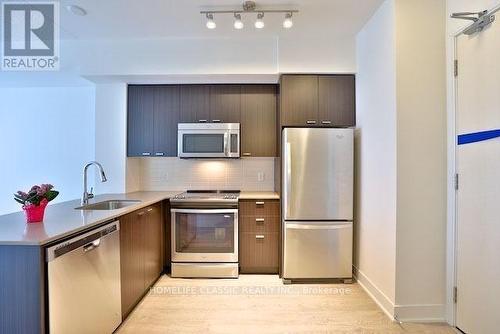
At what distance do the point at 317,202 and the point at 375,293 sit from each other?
3.32 ft

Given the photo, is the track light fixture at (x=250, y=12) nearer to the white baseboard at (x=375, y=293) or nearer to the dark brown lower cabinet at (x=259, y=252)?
the dark brown lower cabinet at (x=259, y=252)

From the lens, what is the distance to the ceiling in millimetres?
2424

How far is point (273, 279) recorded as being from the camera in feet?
9.98

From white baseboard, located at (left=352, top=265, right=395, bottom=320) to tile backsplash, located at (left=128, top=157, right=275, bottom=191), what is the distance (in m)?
1.51

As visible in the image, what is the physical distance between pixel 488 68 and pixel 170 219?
10.4 ft

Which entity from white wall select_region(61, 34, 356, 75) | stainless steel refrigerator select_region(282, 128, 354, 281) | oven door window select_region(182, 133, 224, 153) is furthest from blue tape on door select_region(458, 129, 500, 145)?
oven door window select_region(182, 133, 224, 153)

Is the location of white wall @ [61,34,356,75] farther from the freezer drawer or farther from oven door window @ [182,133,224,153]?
the freezer drawer

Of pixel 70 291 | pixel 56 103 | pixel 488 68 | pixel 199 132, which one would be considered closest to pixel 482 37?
pixel 488 68

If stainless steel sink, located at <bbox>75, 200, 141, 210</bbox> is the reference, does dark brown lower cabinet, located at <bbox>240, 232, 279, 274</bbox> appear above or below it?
below

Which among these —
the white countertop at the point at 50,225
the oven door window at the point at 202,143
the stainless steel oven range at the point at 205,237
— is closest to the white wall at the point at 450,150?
the stainless steel oven range at the point at 205,237

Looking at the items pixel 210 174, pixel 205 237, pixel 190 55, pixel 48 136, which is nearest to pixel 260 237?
pixel 205 237

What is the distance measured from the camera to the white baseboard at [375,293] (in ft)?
7.55

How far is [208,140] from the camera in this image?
3334 mm

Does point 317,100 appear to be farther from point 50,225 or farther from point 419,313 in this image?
point 50,225
